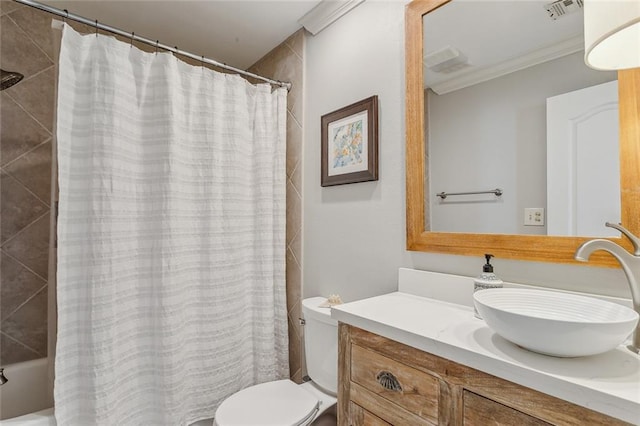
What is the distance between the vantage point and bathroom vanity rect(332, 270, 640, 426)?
1.88ft

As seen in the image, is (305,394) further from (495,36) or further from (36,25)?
(36,25)

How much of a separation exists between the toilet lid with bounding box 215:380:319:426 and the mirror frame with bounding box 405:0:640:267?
810mm

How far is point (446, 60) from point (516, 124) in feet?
1.29

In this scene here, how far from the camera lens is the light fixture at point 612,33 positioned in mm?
629

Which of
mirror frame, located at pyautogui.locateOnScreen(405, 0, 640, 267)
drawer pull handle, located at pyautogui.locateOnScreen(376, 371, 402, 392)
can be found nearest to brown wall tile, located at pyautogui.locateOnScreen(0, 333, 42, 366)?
drawer pull handle, located at pyautogui.locateOnScreen(376, 371, 402, 392)

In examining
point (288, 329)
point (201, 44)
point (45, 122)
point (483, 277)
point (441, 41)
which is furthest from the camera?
point (201, 44)

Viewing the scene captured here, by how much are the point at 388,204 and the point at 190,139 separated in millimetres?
1008

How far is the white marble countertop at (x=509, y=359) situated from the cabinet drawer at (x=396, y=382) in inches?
3.0

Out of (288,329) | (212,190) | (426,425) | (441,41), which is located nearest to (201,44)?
(212,190)

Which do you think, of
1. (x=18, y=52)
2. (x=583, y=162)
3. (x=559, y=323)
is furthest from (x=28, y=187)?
(x=583, y=162)

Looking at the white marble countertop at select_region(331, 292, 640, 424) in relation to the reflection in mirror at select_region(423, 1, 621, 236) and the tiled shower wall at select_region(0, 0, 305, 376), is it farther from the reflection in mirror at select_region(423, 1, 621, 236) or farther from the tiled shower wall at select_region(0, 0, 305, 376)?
the tiled shower wall at select_region(0, 0, 305, 376)

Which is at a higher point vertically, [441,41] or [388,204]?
[441,41]

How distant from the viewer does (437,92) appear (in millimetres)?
1260

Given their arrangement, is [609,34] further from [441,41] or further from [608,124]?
[441,41]
